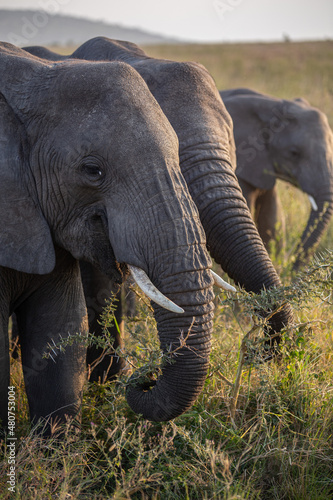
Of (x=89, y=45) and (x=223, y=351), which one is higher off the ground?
(x=89, y=45)

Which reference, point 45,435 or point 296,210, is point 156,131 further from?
point 296,210

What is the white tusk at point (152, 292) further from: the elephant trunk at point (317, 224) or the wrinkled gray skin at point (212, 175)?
the elephant trunk at point (317, 224)

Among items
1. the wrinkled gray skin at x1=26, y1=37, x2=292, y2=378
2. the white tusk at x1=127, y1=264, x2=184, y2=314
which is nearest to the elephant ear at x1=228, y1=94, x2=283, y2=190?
the wrinkled gray skin at x1=26, y1=37, x2=292, y2=378

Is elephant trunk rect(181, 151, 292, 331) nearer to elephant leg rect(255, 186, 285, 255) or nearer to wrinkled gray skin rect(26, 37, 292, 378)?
wrinkled gray skin rect(26, 37, 292, 378)

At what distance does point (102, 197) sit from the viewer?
2.89m

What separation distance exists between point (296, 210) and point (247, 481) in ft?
18.3

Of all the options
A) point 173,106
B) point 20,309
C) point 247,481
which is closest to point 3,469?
point 20,309

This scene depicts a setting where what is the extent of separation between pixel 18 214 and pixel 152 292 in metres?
0.77

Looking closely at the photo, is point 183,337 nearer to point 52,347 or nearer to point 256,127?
point 52,347

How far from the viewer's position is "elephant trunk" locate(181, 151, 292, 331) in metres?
3.74

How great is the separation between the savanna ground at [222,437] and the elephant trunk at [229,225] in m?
0.34

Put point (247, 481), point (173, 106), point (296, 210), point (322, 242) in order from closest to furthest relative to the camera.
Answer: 1. point (247, 481)
2. point (173, 106)
3. point (322, 242)
4. point (296, 210)

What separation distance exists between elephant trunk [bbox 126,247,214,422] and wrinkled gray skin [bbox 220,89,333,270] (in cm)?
401

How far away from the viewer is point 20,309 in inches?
135
